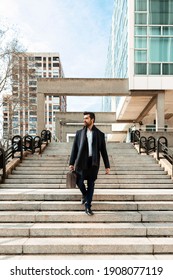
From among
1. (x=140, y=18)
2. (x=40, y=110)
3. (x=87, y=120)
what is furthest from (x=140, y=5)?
(x=87, y=120)

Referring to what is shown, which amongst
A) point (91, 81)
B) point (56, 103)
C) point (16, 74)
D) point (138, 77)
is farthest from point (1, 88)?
point (56, 103)

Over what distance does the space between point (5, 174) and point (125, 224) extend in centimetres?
428

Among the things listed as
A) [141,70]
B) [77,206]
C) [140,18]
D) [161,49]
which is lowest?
[77,206]

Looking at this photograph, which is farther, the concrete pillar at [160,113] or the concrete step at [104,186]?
the concrete pillar at [160,113]

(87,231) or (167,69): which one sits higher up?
(167,69)

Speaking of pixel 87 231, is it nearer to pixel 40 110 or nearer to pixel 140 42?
pixel 40 110

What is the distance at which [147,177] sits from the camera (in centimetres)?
788

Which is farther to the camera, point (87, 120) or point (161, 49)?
point (161, 49)

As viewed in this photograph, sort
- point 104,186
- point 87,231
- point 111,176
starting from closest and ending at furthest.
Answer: point 87,231
point 104,186
point 111,176

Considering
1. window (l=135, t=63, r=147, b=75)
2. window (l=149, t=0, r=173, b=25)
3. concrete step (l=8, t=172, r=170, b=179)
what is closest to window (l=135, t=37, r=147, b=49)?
window (l=149, t=0, r=173, b=25)

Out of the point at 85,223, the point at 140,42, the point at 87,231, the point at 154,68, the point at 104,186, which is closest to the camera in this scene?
the point at 87,231

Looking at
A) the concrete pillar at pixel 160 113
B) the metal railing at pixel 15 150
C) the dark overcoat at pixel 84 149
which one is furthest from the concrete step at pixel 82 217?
the concrete pillar at pixel 160 113

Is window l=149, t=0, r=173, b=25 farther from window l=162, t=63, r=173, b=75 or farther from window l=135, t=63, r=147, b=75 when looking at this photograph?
window l=135, t=63, r=147, b=75

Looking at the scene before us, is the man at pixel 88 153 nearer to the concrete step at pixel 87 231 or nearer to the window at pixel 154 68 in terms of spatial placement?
the concrete step at pixel 87 231
